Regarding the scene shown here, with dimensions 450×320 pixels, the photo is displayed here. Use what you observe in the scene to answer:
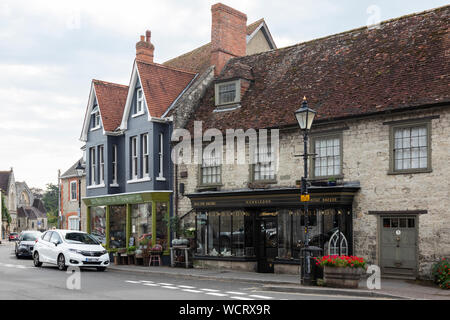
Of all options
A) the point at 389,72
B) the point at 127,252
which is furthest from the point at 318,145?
the point at 127,252

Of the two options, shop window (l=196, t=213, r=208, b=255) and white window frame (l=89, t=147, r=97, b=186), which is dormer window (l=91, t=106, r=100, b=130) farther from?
shop window (l=196, t=213, r=208, b=255)

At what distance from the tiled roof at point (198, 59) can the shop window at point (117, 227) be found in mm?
8712

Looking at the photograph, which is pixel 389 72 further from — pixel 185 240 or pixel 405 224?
pixel 185 240

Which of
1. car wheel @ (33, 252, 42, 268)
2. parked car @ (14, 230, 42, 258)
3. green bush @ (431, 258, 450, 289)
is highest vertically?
green bush @ (431, 258, 450, 289)

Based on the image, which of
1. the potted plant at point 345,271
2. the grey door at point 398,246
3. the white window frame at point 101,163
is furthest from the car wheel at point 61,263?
the grey door at point 398,246

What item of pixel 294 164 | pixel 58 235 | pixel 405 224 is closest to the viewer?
pixel 405 224

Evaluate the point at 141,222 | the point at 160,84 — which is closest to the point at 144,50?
the point at 160,84

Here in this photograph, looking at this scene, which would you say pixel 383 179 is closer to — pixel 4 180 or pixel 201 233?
pixel 201 233

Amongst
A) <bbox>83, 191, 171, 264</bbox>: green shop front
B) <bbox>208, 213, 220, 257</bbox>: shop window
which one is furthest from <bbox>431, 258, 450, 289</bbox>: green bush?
<bbox>83, 191, 171, 264</bbox>: green shop front

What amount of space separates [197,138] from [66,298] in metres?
12.5

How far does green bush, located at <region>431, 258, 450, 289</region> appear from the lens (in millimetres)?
15750

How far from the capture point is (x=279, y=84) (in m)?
23.8

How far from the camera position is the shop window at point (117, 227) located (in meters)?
28.7

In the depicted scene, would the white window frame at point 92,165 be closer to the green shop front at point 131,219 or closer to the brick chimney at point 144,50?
the green shop front at point 131,219
